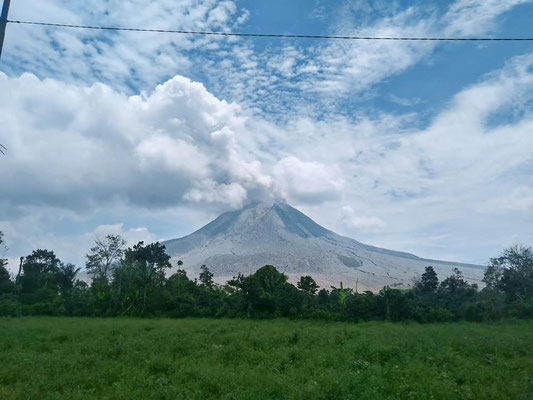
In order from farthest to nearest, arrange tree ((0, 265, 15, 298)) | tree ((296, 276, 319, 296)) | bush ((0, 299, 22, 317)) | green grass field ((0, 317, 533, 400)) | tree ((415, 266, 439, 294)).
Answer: tree ((415, 266, 439, 294)), tree ((0, 265, 15, 298)), tree ((296, 276, 319, 296)), bush ((0, 299, 22, 317)), green grass field ((0, 317, 533, 400))

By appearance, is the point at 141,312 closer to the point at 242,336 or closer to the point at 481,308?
the point at 242,336

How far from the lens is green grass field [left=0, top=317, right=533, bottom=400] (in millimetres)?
10250

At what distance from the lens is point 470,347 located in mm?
17203

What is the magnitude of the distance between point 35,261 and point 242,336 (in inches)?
1999

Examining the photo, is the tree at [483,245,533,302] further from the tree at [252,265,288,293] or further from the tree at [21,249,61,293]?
the tree at [21,249,61,293]

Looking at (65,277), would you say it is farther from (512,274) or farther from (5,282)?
(512,274)

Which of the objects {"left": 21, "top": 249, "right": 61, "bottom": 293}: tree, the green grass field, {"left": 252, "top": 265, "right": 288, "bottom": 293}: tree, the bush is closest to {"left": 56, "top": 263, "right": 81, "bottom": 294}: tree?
{"left": 21, "top": 249, "right": 61, "bottom": 293}: tree

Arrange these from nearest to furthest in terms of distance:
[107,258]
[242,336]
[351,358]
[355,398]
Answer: [355,398] < [351,358] < [242,336] < [107,258]

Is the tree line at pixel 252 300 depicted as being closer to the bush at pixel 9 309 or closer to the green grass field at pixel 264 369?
the bush at pixel 9 309

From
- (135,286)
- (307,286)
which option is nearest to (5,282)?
(135,286)

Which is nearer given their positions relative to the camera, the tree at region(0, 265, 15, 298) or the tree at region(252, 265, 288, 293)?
the tree at region(252, 265, 288, 293)

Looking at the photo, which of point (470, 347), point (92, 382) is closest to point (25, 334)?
point (92, 382)

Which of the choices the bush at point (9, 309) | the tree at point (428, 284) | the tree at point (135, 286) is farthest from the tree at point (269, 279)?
the bush at point (9, 309)

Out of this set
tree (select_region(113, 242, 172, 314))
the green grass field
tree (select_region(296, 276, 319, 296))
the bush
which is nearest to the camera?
the green grass field
